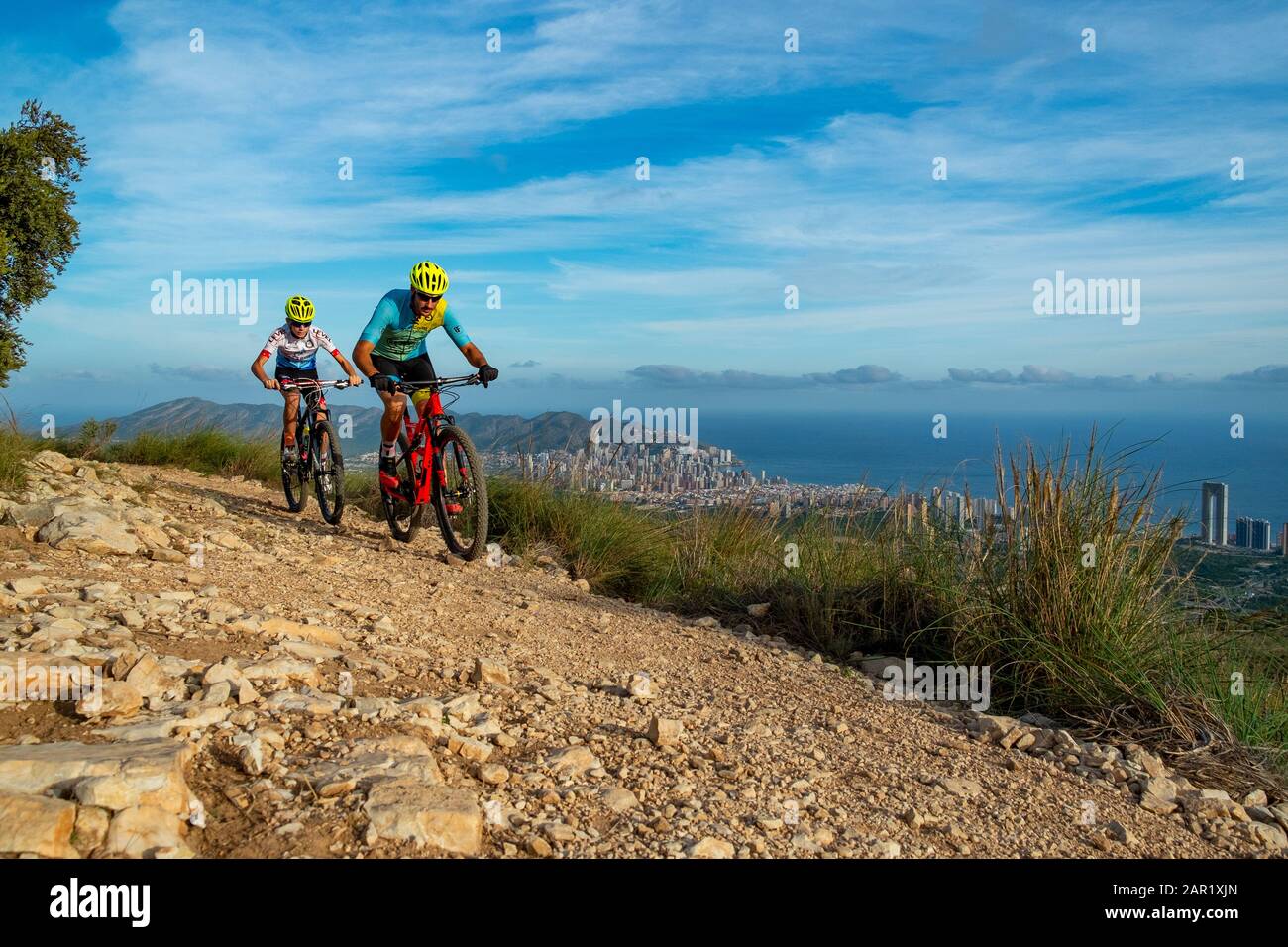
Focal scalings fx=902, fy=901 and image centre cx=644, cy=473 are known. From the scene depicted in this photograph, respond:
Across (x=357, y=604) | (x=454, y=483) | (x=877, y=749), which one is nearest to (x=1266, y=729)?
(x=877, y=749)

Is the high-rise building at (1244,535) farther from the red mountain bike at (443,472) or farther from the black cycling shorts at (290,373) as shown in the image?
the black cycling shorts at (290,373)

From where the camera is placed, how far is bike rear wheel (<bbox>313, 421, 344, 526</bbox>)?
28.4 feet

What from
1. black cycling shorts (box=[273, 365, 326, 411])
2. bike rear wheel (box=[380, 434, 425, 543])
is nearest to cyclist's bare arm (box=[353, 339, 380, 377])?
bike rear wheel (box=[380, 434, 425, 543])

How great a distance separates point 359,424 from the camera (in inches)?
509

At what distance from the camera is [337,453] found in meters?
8.66

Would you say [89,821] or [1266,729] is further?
[1266,729]

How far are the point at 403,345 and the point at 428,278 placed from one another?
74 cm

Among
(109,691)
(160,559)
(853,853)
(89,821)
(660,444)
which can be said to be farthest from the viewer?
(660,444)

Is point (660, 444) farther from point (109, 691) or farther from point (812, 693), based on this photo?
point (109, 691)

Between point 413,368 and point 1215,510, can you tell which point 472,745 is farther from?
point 413,368

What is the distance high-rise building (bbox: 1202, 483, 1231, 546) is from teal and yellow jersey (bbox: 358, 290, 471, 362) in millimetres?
5577

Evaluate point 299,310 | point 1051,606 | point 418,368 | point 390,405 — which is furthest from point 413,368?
point 1051,606

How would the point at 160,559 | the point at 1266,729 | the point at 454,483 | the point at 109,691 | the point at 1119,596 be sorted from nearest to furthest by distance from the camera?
the point at 109,691
the point at 1266,729
the point at 1119,596
the point at 160,559
the point at 454,483

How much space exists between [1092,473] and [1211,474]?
2.91 feet
